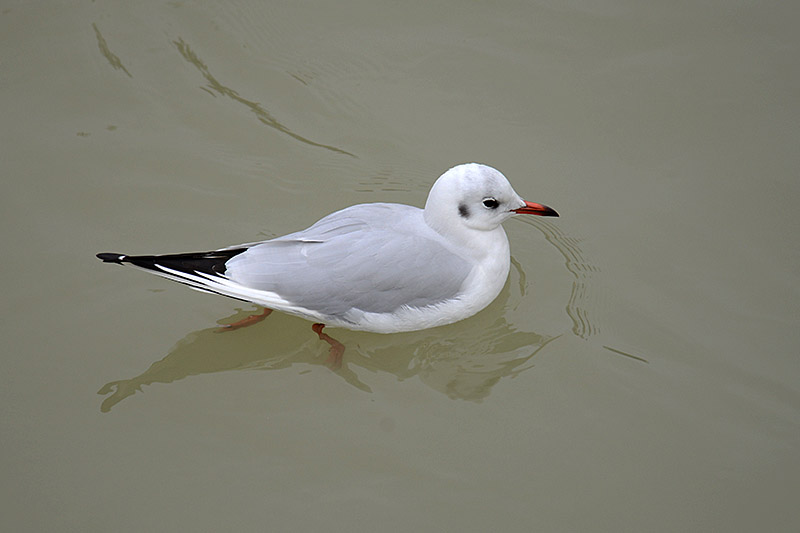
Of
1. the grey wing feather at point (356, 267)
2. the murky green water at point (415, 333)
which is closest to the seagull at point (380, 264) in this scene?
the grey wing feather at point (356, 267)

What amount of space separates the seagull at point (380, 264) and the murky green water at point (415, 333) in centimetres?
35

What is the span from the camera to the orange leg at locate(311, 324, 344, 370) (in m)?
4.30

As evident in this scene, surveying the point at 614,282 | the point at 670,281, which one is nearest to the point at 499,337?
the point at 614,282

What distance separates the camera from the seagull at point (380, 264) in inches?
157

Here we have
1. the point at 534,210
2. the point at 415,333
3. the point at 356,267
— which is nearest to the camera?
the point at 356,267

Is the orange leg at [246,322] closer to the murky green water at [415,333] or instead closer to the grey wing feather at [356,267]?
the murky green water at [415,333]

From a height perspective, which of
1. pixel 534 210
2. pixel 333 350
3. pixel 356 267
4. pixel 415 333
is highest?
pixel 534 210

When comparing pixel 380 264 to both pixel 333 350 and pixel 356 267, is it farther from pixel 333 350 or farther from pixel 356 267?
pixel 333 350

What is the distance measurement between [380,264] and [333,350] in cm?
66

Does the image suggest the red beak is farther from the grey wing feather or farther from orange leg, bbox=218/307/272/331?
orange leg, bbox=218/307/272/331

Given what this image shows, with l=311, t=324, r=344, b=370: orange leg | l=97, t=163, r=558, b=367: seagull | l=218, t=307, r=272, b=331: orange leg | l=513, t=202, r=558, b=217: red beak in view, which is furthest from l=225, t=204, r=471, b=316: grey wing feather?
l=218, t=307, r=272, b=331: orange leg

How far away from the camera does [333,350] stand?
4.37 m

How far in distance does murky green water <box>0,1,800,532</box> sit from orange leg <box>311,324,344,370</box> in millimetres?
83

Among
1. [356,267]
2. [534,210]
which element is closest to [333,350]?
[356,267]
